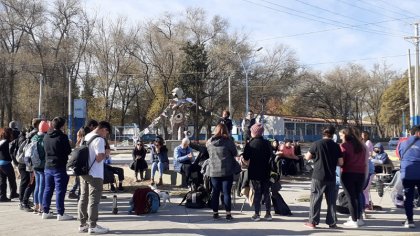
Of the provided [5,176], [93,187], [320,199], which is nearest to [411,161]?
[320,199]

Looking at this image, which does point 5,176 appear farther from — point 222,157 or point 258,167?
point 258,167

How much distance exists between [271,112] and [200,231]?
2705 inches

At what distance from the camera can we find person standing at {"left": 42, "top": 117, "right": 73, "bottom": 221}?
8.66m

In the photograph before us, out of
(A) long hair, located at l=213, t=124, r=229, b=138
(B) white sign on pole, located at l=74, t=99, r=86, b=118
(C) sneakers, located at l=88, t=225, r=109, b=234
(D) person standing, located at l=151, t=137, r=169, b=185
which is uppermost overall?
(B) white sign on pole, located at l=74, t=99, r=86, b=118

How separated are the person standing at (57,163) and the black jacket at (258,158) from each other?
3.27m

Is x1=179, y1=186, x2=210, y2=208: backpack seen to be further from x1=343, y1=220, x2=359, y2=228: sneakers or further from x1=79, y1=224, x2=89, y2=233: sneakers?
x1=343, y1=220, x2=359, y2=228: sneakers

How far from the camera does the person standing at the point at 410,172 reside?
8.14m

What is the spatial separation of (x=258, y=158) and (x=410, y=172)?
257 cm

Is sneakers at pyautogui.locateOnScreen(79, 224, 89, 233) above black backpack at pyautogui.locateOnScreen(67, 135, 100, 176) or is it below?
below

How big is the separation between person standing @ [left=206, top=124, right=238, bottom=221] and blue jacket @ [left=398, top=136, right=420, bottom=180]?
9.50 ft

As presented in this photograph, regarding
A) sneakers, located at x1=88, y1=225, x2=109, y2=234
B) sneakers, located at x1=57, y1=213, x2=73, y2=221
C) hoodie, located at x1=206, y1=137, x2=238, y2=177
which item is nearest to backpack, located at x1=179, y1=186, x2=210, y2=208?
hoodie, located at x1=206, y1=137, x2=238, y2=177

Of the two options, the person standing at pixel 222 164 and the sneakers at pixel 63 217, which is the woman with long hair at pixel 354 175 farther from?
the sneakers at pixel 63 217

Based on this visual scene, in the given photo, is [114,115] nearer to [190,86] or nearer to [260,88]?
[190,86]

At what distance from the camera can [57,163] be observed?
8.65 m
